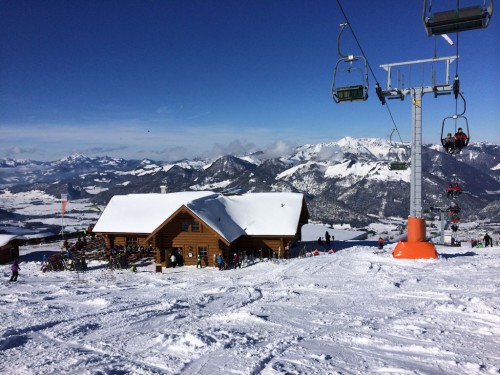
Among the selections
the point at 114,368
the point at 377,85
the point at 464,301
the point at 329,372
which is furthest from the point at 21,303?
the point at 377,85

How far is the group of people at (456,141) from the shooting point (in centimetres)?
1843

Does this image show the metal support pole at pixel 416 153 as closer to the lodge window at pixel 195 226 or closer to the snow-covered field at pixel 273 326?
the snow-covered field at pixel 273 326

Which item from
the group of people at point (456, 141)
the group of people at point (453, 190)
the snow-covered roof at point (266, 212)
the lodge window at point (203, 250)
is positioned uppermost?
the group of people at point (456, 141)

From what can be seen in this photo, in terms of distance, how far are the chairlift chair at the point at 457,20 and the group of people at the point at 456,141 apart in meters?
12.6

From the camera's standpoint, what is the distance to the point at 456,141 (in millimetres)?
18812

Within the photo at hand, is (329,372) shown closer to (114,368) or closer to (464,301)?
(114,368)

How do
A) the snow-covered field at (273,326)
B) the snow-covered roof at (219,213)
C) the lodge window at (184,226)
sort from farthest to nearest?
the snow-covered roof at (219,213)
the lodge window at (184,226)
the snow-covered field at (273,326)

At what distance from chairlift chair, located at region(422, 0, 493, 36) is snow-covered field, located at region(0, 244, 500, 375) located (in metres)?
6.30

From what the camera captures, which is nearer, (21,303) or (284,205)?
(21,303)

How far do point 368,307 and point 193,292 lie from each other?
7.29 meters

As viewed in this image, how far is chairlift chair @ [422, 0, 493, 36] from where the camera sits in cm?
702

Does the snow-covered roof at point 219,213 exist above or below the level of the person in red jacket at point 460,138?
below

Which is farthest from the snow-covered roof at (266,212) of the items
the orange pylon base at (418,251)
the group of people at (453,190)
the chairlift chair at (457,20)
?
the chairlift chair at (457,20)

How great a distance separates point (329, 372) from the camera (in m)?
5.92
